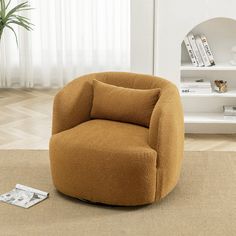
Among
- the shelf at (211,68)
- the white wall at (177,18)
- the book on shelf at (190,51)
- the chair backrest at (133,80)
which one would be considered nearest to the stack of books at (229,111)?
the shelf at (211,68)

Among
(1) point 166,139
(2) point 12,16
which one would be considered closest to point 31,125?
(2) point 12,16

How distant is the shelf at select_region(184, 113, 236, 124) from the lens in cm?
477

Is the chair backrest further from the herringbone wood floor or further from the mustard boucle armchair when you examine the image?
the herringbone wood floor

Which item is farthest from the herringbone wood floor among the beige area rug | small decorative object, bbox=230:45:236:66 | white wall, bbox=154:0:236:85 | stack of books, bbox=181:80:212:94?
white wall, bbox=154:0:236:85

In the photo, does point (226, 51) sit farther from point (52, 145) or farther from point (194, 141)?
point (52, 145)

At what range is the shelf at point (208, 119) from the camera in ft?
15.7

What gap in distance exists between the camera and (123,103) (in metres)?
3.86

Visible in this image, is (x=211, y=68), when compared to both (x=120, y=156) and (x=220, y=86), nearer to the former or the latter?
(x=220, y=86)

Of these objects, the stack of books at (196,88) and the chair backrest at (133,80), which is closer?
the chair backrest at (133,80)

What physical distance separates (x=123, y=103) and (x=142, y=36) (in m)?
0.95

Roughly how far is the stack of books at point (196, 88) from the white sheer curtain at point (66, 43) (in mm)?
1551

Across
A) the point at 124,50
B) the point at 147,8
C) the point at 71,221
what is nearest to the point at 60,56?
the point at 124,50

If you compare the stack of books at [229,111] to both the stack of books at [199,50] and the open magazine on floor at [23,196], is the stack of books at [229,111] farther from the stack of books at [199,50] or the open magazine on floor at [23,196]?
the open magazine on floor at [23,196]

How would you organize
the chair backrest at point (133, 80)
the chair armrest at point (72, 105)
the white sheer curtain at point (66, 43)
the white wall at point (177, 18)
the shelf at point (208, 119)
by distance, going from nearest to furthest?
the chair armrest at point (72, 105) < the chair backrest at point (133, 80) < the white wall at point (177, 18) < the shelf at point (208, 119) < the white sheer curtain at point (66, 43)
